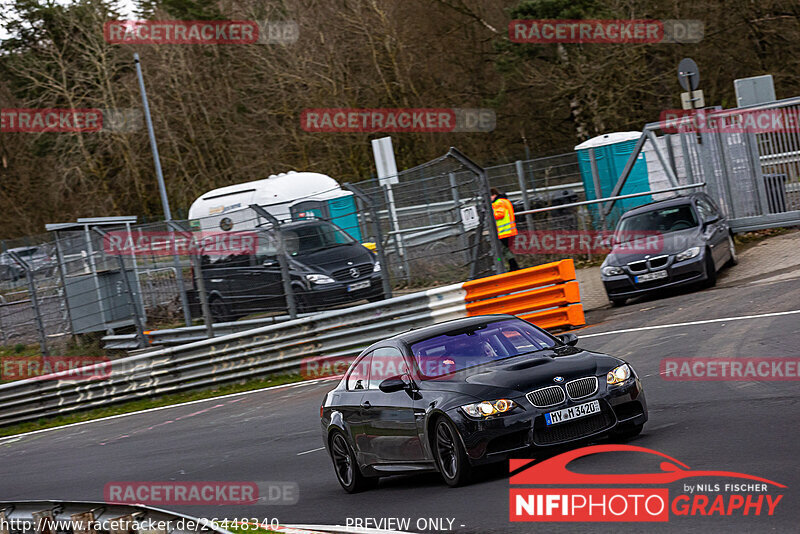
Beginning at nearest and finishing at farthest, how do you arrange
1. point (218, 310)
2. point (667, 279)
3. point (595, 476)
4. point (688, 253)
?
point (595, 476) < point (688, 253) < point (667, 279) < point (218, 310)

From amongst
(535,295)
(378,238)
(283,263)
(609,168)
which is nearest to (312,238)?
(283,263)

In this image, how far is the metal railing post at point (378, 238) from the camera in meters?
17.8

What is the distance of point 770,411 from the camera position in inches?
349

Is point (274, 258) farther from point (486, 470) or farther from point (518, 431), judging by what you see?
point (518, 431)

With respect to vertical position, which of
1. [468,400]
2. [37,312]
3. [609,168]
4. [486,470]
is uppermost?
[609,168]

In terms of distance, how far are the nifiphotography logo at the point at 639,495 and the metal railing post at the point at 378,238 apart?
10331 mm

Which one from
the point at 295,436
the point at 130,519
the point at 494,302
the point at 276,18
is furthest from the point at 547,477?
the point at 276,18

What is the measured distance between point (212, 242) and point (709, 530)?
15.1 meters

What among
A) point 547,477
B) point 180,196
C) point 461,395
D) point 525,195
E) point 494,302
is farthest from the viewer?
point 180,196

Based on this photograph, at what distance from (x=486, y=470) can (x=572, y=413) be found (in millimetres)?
1065

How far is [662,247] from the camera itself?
717 inches

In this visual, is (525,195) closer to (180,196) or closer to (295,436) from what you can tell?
(295,436)

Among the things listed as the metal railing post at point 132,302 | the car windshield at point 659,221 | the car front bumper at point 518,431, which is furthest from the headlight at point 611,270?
the car front bumper at point 518,431

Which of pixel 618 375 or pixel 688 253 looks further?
pixel 688 253
